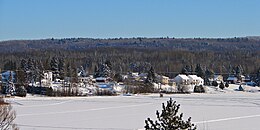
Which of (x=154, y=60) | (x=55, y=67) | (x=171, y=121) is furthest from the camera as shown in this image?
(x=154, y=60)

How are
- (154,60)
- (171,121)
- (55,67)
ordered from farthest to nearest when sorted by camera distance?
(154,60)
(55,67)
(171,121)

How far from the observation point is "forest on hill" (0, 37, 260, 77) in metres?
67.8

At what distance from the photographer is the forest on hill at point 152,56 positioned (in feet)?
222

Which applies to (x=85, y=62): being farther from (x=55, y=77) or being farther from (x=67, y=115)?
(x=67, y=115)

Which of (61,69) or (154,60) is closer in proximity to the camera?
(61,69)

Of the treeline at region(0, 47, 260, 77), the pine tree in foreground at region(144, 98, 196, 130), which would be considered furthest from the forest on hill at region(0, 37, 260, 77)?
the pine tree in foreground at region(144, 98, 196, 130)

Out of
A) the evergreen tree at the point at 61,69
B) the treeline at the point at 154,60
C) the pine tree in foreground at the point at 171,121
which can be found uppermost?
the treeline at the point at 154,60

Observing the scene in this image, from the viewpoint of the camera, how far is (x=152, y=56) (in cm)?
8612

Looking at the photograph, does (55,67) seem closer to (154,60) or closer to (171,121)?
(171,121)

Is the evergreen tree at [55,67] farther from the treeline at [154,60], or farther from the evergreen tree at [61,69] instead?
the treeline at [154,60]

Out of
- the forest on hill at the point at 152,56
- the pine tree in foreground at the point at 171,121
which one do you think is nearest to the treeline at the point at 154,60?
the forest on hill at the point at 152,56

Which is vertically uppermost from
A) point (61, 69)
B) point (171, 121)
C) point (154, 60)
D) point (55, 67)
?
point (154, 60)

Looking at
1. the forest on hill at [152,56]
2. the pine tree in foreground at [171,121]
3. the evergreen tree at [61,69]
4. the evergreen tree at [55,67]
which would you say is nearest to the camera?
the pine tree in foreground at [171,121]

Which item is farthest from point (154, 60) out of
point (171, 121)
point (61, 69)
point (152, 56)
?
point (171, 121)
